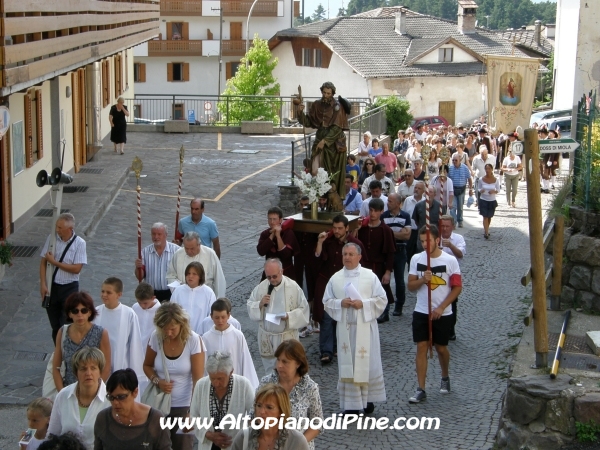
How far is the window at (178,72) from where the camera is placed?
77250mm

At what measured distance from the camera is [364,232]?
1266 cm

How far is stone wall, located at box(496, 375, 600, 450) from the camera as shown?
25.3ft

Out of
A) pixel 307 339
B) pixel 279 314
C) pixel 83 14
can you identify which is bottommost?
pixel 307 339

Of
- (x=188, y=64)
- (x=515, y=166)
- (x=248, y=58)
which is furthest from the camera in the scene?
(x=188, y=64)

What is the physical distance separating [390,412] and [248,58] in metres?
51.9

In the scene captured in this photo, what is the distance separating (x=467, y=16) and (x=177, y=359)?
6131 centimetres

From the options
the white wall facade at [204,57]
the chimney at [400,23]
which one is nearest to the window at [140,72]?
the white wall facade at [204,57]

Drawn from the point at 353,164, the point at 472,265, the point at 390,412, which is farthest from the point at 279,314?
the point at 353,164

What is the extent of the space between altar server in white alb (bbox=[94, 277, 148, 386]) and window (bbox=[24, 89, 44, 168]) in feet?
35.0

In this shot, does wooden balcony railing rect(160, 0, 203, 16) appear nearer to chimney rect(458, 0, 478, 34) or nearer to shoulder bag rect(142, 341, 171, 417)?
chimney rect(458, 0, 478, 34)

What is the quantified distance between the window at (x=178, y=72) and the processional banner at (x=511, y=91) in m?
50.0

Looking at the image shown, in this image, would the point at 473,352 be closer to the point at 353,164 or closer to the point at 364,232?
the point at 364,232

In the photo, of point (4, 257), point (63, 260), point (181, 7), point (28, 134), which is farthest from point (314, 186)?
point (181, 7)

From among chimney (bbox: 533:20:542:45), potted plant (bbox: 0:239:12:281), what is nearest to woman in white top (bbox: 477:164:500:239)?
potted plant (bbox: 0:239:12:281)
